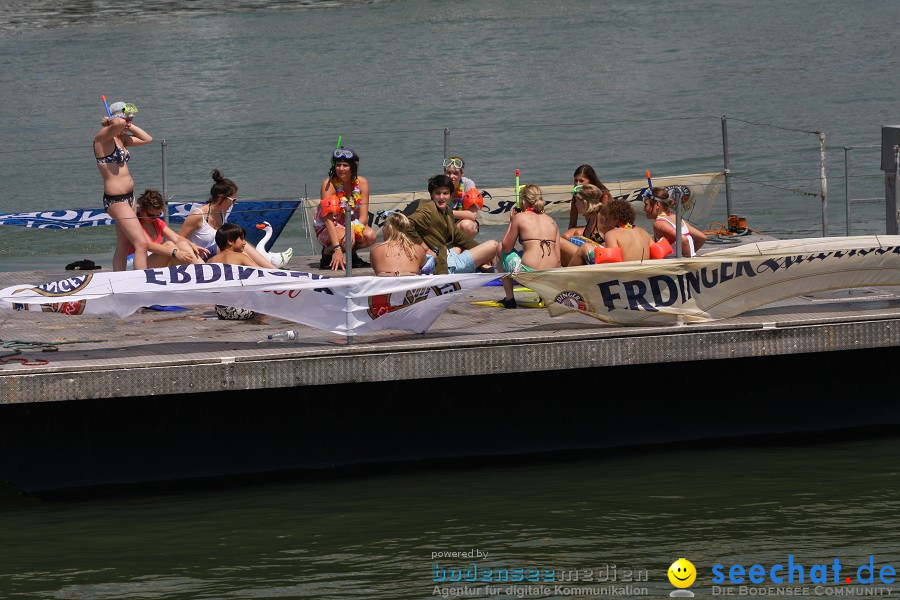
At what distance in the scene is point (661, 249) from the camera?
1002cm

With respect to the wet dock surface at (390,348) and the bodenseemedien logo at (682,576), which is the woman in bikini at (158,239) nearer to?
the wet dock surface at (390,348)

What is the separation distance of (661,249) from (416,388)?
249 centimetres


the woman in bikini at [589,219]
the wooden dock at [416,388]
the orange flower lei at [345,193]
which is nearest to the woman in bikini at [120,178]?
the wooden dock at [416,388]

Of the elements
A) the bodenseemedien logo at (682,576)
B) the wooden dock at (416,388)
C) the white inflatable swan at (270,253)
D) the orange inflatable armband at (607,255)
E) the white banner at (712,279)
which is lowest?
the bodenseemedien logo at (682,576)

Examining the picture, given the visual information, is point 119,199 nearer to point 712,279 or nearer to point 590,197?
point 590,197

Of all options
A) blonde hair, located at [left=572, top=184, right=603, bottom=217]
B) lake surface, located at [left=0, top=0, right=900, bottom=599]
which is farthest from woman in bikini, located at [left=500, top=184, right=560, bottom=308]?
lake surface, located at [left=0, top=0, right=900, bottom=599]

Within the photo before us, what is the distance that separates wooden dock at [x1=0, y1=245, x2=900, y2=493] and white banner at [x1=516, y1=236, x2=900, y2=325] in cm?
15

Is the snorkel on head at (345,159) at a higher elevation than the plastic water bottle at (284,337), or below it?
higher

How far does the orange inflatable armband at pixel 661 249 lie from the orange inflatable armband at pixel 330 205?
325 centimetres

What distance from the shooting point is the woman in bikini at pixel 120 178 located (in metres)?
10.6

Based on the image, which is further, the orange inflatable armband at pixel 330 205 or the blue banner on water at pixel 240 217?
the blue banner on water at pixel 240 217

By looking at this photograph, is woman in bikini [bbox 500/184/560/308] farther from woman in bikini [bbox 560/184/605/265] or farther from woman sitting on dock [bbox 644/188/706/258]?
woman sitting on dock [bbox 644/188/706/258]

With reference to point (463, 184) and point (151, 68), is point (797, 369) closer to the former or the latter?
point (463, 184)

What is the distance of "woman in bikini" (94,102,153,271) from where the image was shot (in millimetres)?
10617
